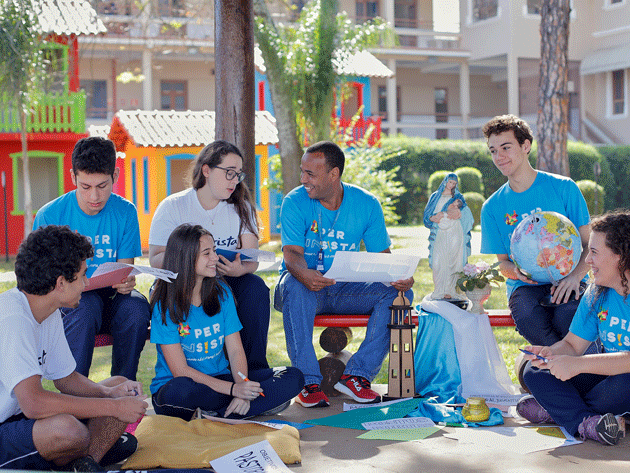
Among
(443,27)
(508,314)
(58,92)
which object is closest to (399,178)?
(58,92)

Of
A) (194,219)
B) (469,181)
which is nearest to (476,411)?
(194,219)

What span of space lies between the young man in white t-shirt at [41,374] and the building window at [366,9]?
2793 centimetres

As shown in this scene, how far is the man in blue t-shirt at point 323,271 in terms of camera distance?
4418 mm

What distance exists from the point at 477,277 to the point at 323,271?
0.97 meters

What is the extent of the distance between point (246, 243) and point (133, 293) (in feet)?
2.46

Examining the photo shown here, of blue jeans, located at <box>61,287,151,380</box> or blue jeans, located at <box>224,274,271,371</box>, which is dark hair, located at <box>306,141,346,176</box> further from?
blue jeans, located at <box>61,287,151,380</box>

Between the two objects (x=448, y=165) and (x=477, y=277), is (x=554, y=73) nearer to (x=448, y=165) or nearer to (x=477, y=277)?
(x=477, y=277)

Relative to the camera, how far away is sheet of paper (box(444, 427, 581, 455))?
347 cm

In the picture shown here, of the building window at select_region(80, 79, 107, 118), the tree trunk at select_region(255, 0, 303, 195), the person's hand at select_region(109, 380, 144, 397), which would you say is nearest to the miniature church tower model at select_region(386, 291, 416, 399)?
the person's hand at select_region(109, 380, 144, 397)

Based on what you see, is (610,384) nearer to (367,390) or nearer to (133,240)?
(367,390)

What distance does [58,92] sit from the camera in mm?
16125

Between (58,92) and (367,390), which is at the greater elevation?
(58,92)

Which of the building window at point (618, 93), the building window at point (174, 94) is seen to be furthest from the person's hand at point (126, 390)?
the building window at point (618, 93)

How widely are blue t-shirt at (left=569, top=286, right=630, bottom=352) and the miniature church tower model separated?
105cm
